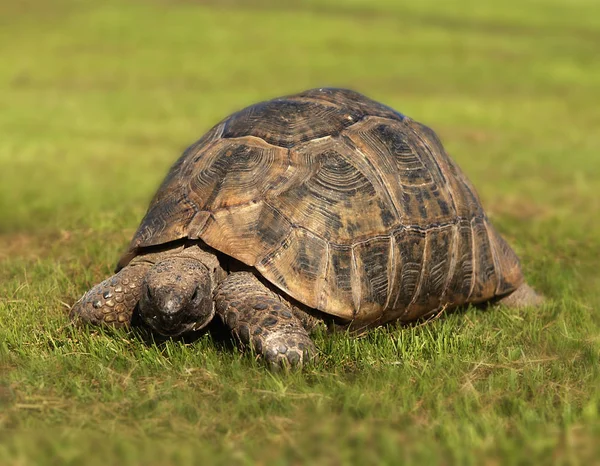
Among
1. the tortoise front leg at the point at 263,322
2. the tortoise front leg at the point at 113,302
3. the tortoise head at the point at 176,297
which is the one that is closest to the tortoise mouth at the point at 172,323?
the tortoise head at the point at 176,297

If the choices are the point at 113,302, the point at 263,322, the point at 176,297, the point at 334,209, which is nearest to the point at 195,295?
the point at 176,297

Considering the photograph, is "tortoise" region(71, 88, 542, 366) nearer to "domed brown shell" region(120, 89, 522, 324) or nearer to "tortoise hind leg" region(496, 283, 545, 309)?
"domed brown shell" region(120, 89, 522, 324)

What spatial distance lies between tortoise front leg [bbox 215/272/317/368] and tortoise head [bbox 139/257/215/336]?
12 cm

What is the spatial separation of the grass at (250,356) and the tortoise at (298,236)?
0.61 ft

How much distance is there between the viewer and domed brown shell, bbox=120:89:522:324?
4371 millimetres

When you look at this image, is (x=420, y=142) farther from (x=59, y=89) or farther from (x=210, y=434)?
(x=59, y=89)

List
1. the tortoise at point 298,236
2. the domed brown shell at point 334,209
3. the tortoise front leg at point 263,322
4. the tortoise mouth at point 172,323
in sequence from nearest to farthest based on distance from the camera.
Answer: the tortoise front leg at point 263,322 < the tortoise mouth at point 172,323 < the tortoise at point 298,236 < the domed brown shell at point 334,209

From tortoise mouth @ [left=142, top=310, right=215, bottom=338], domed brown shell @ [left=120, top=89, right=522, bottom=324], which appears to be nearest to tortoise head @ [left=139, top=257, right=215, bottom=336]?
tortoise mouth @ [left=142, top=310, right=215, bottom=338]

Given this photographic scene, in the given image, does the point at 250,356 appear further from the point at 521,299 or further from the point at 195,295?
the point at 521,299

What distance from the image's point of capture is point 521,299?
5.54 metres

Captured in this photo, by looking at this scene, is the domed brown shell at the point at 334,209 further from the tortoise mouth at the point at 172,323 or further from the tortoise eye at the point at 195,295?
the tortoise mouth at the point at 172,323

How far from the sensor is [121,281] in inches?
177

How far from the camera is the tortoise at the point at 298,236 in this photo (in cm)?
417

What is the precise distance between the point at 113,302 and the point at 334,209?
1.38 m
